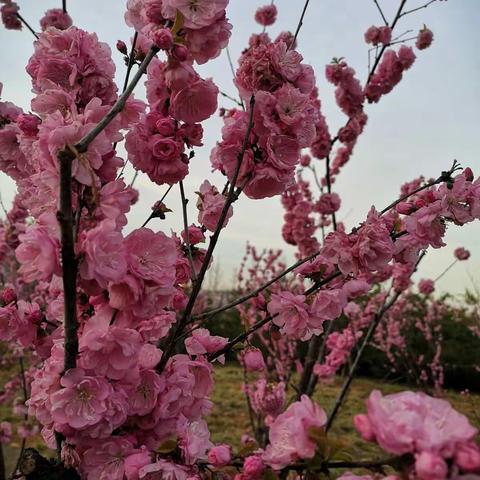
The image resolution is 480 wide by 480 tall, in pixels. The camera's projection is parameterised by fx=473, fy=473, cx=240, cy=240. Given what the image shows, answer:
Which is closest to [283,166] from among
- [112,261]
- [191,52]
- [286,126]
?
[286,126]

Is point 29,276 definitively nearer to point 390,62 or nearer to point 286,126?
point 286,126

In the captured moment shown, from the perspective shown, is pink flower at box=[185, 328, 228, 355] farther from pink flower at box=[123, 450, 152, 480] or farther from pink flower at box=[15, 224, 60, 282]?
pink flower at box=[15, 224, 60, 282]

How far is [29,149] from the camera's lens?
46.1 inches

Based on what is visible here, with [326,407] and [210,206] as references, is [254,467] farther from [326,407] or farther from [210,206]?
[326,407]

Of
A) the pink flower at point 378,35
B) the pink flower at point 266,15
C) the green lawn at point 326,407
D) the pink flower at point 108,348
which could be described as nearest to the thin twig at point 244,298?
the pink flower at point 108,348

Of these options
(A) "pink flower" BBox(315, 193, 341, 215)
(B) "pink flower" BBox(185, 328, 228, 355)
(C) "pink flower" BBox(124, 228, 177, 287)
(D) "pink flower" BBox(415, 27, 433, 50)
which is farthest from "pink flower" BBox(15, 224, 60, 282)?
(D) "pink flower" BBox(415, 27, 433, 50)

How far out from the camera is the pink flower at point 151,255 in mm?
936

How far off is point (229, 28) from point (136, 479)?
1057mm

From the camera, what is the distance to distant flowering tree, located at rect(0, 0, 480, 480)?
0.77 meters

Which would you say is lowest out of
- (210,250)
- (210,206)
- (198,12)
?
(210,250)

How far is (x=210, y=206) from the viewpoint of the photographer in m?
1.53

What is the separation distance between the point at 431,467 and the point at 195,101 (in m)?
0.99

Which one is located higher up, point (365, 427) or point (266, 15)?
point (266, 15)

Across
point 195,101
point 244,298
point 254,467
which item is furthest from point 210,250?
point 254,467
